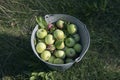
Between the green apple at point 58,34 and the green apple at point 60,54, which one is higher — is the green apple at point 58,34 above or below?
above

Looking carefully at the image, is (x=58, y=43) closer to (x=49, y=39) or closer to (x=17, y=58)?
(x=49, y=39)

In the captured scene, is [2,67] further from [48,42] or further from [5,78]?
[48,42]

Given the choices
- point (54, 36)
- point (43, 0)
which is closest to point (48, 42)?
point (54, 36)

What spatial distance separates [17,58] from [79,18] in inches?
30.7

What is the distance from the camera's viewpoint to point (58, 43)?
2.90 m

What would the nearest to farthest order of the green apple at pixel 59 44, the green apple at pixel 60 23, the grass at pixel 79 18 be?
1. the green apple at pixel 59 44
2. the green apple at pixel 60 23
3. the grass at pixel 79 18

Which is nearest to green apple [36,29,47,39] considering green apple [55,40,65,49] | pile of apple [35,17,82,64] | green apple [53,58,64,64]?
pile of apple [35,17,82,64]

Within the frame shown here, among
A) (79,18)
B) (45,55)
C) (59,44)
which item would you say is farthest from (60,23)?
(79,18)

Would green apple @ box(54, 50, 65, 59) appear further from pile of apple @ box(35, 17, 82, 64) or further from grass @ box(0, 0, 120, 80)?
grass @ box(0, 0, 120, 80)

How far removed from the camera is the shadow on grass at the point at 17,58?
3170 millimetres

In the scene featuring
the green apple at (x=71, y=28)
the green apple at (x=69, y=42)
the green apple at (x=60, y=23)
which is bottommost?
the green apple at (x=69, y=42)

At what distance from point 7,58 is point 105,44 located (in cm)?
101

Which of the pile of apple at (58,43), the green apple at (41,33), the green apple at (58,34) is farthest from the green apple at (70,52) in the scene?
the green apple at (41,33)

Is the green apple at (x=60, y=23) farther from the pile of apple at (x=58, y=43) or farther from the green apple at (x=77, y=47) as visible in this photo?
the green apple at (x=77, y=47)
